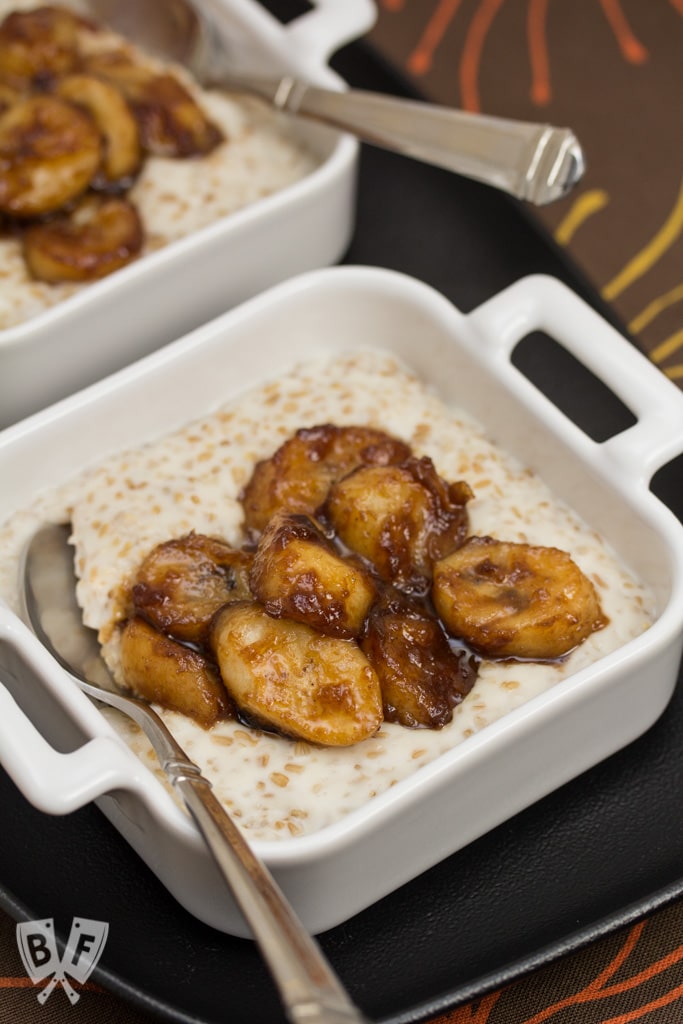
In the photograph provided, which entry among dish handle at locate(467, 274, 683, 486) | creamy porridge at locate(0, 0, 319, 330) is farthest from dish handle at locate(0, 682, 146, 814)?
creamy porridge at locate(0, 0, 319, 330)

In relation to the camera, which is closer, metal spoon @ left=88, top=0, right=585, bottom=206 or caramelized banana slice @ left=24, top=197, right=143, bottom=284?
metal spoon @ left=88, top=0, right=585, bottom=206

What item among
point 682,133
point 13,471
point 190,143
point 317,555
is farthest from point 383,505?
point 682,133

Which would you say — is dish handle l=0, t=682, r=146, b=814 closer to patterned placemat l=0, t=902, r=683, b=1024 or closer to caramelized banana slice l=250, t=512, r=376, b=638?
caramelized banana slice l=250, t=512, r=376, b=638

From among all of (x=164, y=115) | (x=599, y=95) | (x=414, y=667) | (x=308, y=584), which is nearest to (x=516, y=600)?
(x=414, y=667)

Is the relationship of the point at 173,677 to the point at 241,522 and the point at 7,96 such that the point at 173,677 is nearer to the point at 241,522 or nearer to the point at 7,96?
the point at 241,522

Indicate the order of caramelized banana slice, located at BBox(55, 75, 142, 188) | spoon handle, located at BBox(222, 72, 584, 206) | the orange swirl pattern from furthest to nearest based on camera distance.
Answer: the orange swirl pattern → caramelized banana slice, located at BBox(55, 75, 142, 188) → spoon handle, located at BBox(222, 72, 584, 206)

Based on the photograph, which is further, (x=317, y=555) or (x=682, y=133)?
(x=682, y=133)

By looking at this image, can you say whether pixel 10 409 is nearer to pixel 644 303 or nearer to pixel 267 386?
pixel 267 386
